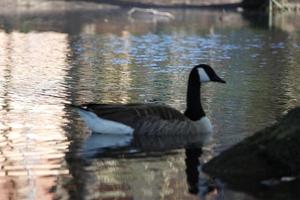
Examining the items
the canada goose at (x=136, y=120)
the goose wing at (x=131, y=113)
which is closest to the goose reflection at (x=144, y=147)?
the canada goose at (x=136, y=120)

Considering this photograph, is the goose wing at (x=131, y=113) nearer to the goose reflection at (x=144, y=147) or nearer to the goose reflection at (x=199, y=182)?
the goose reflection at (x=144, y=147)

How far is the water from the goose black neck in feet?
1.60

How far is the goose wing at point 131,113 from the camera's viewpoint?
12977mm

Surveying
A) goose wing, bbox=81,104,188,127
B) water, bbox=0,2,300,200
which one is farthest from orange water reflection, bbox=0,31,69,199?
goose wing, bbox=81,104,188,127

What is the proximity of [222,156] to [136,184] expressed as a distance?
1.26 m

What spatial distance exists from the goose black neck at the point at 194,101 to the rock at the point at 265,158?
10.9 feet

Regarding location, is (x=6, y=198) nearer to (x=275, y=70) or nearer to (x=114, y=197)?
(x=114, y=197)

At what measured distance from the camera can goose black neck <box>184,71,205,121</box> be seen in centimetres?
1355

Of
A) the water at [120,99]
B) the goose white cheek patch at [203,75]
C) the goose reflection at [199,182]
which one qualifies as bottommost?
the water at [120,99]

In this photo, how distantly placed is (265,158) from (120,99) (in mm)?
8223

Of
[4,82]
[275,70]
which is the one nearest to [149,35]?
[275,70]

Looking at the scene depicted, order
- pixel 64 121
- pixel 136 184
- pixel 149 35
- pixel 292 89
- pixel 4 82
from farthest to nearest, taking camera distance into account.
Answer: pixel 149 35 → pixel 4 82 → pixel 292 89 → pixel 64 121 → pixel 136 184

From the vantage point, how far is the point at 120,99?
17859 millimetres

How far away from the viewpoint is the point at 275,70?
2462cm
